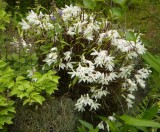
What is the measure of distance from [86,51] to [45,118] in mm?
761

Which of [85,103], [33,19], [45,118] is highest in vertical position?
[33,19]

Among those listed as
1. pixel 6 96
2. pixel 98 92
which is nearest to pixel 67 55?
pixel 98 92

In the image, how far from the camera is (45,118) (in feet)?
12.6

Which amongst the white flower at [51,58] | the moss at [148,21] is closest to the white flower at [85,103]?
the white flower at [51,58]

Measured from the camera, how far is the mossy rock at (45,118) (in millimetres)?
3844

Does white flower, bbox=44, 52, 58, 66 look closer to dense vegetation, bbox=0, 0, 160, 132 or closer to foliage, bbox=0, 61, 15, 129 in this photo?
dense vegetation, bbox=0, 0, 160, 132

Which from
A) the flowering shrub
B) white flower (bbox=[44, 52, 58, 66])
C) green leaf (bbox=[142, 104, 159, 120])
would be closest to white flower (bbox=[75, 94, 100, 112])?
the flowering shrub

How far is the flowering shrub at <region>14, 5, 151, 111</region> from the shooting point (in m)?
3.86

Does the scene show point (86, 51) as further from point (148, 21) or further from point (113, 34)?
point (148, 21)

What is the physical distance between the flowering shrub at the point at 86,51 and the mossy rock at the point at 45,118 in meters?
0.16

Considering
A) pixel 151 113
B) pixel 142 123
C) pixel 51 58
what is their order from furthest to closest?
pixel 51 58 < pixel 151 113 < pixel 142 123

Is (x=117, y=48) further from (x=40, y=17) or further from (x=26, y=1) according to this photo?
(x=26, y=1)

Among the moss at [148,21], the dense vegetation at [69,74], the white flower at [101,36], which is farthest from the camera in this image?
the moss at [148,21]

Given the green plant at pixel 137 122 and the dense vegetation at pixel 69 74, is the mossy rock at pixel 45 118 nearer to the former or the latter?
the dense vegetation at pixel 69 74
